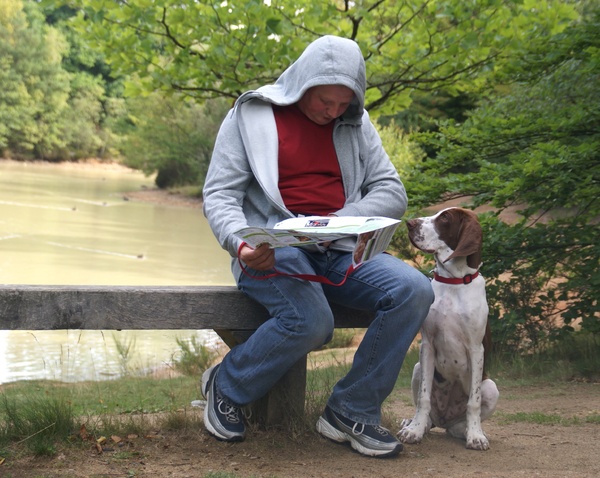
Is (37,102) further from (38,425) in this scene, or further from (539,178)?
(38,425)

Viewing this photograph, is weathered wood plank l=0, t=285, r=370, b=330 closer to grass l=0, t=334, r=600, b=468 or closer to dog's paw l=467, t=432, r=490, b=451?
grass l=0, t=334, r=600, b=468

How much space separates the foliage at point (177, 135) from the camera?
35812 mm

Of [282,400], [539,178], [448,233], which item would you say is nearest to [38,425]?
[282,400]

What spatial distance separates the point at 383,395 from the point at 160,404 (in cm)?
251

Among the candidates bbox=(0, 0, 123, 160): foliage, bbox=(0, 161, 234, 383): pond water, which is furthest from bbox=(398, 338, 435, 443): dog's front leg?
bbox=(0, 0, 123, 160): foliage

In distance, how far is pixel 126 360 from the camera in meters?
8.66

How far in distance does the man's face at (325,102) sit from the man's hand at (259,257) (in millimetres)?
767

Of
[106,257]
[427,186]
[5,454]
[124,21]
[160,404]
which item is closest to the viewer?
[5,454]

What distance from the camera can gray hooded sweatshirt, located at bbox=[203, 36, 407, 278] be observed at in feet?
12.8

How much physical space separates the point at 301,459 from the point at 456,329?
92cm

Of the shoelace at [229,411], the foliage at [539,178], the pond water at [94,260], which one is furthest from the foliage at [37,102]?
the shoelace at [229,411]

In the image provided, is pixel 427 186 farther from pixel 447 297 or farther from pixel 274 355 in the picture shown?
pixel 274 355

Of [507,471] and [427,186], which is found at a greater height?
[427,186]

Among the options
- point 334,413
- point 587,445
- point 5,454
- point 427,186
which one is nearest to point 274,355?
point 334,413
